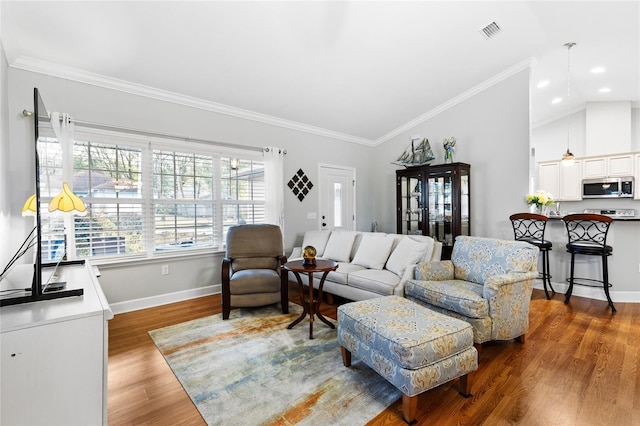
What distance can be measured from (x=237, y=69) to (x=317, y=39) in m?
0.98

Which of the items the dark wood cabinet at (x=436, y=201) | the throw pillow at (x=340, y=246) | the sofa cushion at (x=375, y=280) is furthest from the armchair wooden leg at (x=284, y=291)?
the dark wood cabinet at (x=436, y=201)

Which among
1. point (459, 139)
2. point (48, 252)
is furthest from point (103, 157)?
point (459, 139)

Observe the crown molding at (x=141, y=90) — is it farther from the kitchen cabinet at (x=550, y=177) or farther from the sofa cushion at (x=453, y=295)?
the kitchen cabinet at (x=550, y=177)

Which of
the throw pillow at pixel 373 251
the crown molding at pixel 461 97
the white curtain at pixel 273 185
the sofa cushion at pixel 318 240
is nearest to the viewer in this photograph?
the throw pillow at pixel 373 251

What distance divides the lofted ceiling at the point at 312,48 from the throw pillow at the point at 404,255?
2309 millimetres

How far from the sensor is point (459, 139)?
4.83 metres

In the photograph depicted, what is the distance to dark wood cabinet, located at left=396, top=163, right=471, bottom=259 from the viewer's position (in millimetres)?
4488

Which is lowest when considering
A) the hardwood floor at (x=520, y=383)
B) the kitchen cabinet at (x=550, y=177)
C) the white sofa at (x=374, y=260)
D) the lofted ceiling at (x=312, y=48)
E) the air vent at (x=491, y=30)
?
the hardwood floor at (x=520, y=383)

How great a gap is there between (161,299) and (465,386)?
338 cm

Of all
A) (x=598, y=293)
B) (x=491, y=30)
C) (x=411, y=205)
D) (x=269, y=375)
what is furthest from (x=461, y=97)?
(x=269, y=375)

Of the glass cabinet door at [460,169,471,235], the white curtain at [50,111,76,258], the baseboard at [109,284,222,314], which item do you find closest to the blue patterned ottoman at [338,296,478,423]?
the baseboard at [109,284,222,314]

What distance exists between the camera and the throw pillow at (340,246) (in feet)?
12.8

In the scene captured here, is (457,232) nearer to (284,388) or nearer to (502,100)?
(502,100)

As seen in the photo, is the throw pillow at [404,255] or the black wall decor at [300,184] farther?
the black wall decor at [300,184]
